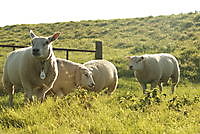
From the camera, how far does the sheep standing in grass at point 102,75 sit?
867cm

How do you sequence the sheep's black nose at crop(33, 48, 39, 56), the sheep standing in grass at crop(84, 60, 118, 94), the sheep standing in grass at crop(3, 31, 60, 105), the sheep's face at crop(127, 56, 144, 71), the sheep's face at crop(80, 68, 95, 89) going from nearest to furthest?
the sheep's black nose at crop(33, 48, 39, 56) → the sheep standing in grass at crop(3, 31, 60, 105) → the sheep's face at crop(80, 68, 95, 89) → the sheep standing in grass at crop(84, 60, 118, 94) → the sheep's face at crop(127, 56, 144, 71)

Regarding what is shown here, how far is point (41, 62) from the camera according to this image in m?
6.52

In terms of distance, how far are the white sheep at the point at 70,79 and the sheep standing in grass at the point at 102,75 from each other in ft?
→ 2.30

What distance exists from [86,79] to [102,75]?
1.16 metres

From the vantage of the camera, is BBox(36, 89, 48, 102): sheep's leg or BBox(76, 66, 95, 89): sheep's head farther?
BBox(76, 66, 95, 89): sheep's head

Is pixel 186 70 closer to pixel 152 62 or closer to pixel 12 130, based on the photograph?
pixel 152 62

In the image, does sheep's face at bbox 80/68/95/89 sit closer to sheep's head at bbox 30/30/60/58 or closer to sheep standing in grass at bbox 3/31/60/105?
sheep standing in grass at bbox 3/31/60/105

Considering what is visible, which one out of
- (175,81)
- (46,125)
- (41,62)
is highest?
(41,62)

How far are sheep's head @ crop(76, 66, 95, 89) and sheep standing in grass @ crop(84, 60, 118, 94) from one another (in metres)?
0.72

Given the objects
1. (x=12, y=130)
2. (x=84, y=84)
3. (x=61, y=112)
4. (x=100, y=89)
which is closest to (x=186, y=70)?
(x=100, y=89)

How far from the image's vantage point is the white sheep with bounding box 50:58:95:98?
776cm

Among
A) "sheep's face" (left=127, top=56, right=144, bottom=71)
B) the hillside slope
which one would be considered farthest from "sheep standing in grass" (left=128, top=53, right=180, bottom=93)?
the hillside slope

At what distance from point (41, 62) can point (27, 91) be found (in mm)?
684

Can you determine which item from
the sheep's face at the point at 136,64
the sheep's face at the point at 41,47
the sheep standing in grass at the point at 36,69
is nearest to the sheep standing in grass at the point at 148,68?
the sheep's face at the point at 136,64
